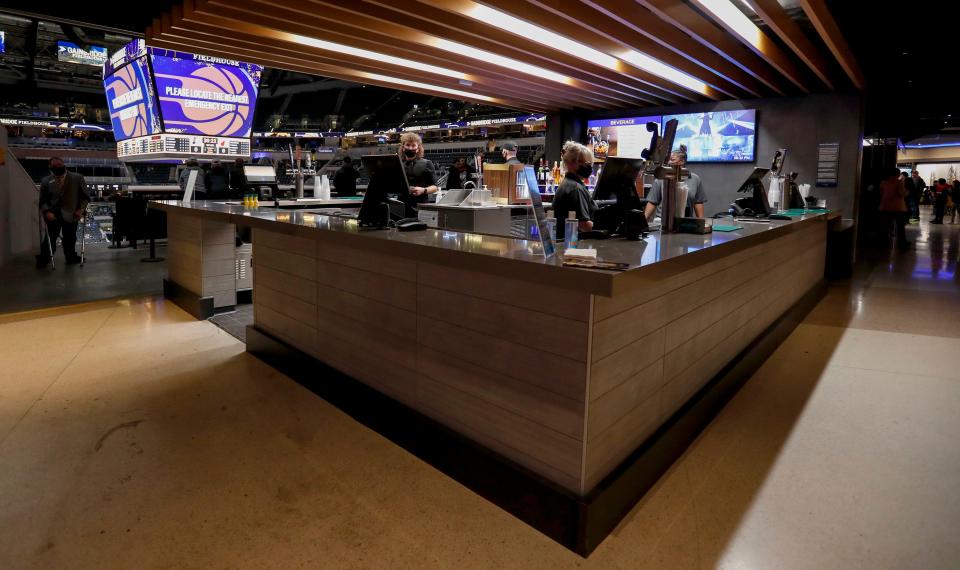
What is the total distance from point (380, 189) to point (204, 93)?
18.6 ft

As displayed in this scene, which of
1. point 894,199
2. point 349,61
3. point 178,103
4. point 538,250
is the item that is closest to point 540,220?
point 538,250

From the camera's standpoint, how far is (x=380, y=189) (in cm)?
310

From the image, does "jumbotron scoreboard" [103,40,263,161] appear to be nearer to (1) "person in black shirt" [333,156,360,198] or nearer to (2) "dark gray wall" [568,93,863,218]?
(1) "person in black shirt" [333,156,360,198]

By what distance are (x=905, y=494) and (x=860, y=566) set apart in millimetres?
661

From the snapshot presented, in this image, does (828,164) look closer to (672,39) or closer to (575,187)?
(672,39)

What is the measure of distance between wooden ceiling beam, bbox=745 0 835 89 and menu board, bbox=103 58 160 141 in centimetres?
686

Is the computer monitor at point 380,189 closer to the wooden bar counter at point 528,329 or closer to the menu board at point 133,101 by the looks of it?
the wooden bar counter at point 528,329

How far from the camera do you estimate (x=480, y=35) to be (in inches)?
202

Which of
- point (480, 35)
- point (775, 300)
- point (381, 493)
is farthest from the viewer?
point (480, 35)

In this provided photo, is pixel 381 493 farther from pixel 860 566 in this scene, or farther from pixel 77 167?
pixel 77 167

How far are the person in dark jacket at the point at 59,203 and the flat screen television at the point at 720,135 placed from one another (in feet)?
28.2

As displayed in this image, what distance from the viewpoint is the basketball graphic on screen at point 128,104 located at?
7320mm

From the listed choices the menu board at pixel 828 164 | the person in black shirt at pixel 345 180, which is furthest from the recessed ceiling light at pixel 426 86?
the menu board at pixel 828 164

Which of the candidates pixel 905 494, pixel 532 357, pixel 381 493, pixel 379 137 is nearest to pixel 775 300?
pixel 905 494
